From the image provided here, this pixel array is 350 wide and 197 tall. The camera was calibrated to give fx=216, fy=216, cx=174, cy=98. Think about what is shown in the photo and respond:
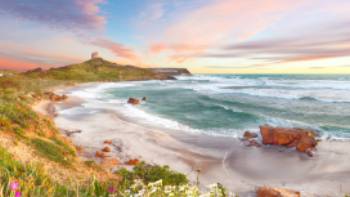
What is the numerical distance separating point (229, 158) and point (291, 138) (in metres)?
3.91

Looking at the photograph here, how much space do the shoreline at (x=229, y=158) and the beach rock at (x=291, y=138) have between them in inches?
21.4

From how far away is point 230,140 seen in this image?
13031mm

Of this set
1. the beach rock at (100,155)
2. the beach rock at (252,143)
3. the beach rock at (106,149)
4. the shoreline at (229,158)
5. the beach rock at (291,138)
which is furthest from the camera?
the beach rock at (252,143)

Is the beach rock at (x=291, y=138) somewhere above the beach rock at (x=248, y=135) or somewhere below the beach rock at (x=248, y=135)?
above

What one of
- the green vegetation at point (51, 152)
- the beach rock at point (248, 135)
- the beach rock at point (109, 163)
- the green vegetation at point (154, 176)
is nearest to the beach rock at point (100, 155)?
the beach rock at point (109, 163)

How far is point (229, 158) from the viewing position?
10602mm

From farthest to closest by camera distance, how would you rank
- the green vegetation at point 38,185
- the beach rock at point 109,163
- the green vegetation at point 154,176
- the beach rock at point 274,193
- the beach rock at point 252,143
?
the beach rock at point 252,143
the beach rock at point 109,163
the green vegetation at point 154,176
the beach rock at point 274,193
the green vegetation at point 38,185

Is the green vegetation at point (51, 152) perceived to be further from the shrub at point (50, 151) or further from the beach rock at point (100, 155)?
the beach rock at point (100, 155)

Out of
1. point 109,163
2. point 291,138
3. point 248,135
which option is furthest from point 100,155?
point 291,138

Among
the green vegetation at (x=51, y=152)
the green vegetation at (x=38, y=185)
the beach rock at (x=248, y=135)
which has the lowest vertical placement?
the beach rock at (x=248, y=135)

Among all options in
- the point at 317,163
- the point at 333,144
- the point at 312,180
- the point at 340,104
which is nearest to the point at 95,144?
the point at 312,180

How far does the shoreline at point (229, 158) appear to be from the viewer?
330 inches

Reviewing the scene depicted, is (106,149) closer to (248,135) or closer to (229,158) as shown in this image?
(229,158)

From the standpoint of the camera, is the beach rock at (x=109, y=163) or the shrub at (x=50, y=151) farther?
the beach rock at (x=109, y=163)
